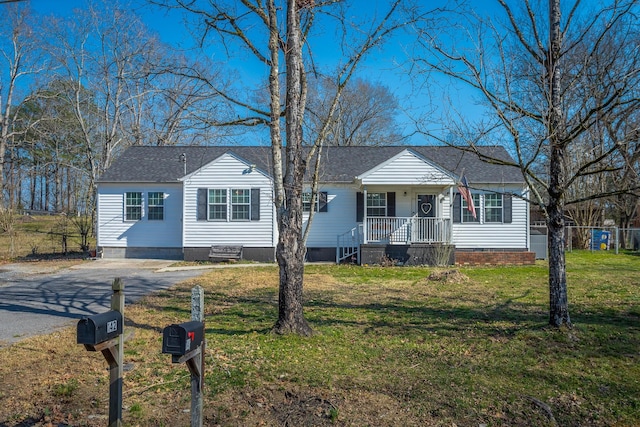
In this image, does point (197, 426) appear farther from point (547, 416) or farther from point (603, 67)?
point (603, 67)

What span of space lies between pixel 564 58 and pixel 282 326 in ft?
17.3

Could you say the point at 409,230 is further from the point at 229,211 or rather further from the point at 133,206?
the point at 133,206

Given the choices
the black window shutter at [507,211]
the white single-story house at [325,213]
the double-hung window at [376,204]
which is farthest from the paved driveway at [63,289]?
the black window shutter at [507,211]

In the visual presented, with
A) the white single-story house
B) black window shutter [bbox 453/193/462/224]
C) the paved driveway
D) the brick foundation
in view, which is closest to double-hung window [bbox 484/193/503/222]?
the white single-story house

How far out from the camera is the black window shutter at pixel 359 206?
59.7 ft

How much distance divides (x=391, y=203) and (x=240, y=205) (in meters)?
5.91

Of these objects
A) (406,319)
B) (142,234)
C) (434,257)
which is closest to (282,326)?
(406,319)

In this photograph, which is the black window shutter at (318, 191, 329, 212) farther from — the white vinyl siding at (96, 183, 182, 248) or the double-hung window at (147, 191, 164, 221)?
the double-hung window at (147, 191, 164, 221)

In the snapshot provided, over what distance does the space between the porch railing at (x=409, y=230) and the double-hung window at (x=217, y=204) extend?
18.2 ft

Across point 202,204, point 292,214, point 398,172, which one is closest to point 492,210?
point 398,172

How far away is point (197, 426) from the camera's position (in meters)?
3.03

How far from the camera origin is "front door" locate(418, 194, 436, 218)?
60.4ft

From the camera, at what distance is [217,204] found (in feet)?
59.3

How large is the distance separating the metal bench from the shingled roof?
3.20m
